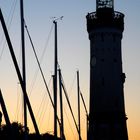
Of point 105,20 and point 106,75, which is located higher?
point 105,20

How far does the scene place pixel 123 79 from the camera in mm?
67812

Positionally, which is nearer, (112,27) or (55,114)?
(55,114)

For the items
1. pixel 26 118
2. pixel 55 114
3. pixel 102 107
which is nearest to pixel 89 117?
pixel 102 107

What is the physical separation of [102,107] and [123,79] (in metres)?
4.66

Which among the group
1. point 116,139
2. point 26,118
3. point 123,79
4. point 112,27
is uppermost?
point 112,27

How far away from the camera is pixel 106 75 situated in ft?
220

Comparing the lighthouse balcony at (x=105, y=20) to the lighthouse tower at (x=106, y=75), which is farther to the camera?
the lighthouse balcony at (x=105, y=20)

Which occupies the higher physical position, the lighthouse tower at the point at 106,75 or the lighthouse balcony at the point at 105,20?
the lighthouse balcony at the point at 105,20

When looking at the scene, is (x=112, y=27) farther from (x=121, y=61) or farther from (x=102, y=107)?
(x=102, y=107)

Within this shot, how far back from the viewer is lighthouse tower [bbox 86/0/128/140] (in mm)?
65562

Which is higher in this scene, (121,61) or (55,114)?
(121,61)

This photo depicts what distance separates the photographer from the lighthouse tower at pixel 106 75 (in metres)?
65.6

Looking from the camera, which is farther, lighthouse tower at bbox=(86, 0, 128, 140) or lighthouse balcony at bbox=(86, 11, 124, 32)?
lighthouse balcony at bbox=(86, 11, 124, 32)

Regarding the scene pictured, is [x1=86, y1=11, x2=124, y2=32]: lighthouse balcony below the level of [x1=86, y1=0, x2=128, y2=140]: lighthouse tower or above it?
above
